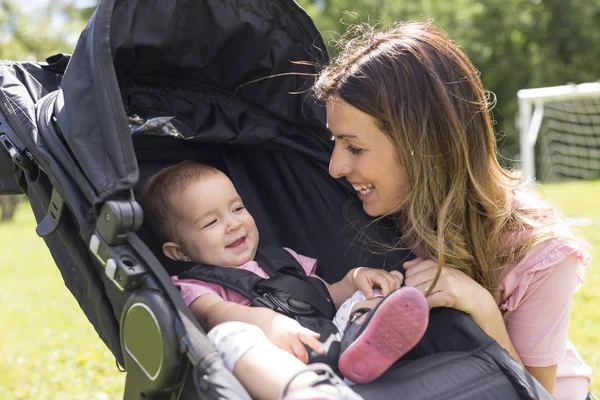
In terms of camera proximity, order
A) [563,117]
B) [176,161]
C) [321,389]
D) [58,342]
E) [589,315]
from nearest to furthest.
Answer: [321,389] → [176,161] → [589,315] → [58,342] → [563,117]

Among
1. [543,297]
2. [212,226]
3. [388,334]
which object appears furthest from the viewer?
[212,226]

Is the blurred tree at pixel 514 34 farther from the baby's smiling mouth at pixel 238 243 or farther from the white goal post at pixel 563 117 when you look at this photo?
the baby's smiling mouth at pixel 238 243

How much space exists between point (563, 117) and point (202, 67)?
12602mm

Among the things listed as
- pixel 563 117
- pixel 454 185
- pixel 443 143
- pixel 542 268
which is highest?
pixel 443 143

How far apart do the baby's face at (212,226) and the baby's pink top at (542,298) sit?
78 centimetres

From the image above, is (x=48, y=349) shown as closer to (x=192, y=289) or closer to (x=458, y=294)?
(x=192, y=289)

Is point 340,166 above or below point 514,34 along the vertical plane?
above

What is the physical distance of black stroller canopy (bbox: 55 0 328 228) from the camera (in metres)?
1.64

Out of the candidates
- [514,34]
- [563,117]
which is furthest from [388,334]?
[514,34]

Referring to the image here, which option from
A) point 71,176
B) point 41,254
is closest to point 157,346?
point 71,176

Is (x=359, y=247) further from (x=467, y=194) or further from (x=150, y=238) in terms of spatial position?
Result: (x=150, y=238)

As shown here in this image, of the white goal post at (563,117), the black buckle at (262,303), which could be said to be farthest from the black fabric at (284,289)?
the white goal post at (563,117)

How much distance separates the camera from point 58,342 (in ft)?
14.6

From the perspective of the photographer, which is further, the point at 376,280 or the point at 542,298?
the point at 376,280
